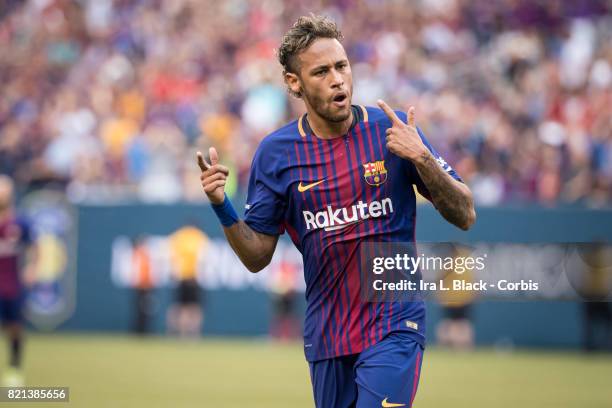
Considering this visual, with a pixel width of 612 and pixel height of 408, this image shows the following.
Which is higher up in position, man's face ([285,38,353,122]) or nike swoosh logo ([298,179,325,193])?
man's face ([285,38,353,122])

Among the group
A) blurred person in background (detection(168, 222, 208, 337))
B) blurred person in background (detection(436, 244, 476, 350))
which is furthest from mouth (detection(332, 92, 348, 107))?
blurred person in background (detection(168, 222, 208, 337))

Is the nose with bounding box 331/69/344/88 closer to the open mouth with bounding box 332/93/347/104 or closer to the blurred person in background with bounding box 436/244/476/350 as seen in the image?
the open mouth with bounding box 332/93/347/104

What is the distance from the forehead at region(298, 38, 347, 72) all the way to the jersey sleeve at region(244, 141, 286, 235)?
0.53 m

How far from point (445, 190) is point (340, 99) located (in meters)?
0.79

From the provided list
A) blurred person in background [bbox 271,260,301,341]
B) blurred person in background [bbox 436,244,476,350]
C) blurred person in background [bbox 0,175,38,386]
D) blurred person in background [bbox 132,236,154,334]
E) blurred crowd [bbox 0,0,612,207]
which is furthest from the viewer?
blurred person in background [bbox 132,236,154,334]

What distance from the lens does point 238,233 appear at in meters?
6.11

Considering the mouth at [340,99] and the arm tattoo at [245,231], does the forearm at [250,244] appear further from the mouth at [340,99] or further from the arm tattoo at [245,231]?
the mouth at [340,99]

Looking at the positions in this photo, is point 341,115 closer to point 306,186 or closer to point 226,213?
point 306,186

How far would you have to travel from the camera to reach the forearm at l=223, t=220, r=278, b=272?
6.12 m

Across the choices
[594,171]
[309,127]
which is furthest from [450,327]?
[309,127]

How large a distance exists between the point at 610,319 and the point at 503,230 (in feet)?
7.22

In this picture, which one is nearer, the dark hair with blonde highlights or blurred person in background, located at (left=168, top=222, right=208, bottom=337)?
the dark hair with blonde highlights

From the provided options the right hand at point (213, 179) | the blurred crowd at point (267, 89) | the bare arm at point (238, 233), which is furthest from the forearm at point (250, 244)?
the blurred crowd at point (267, 89)

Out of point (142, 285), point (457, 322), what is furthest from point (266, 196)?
point (142, 285)
